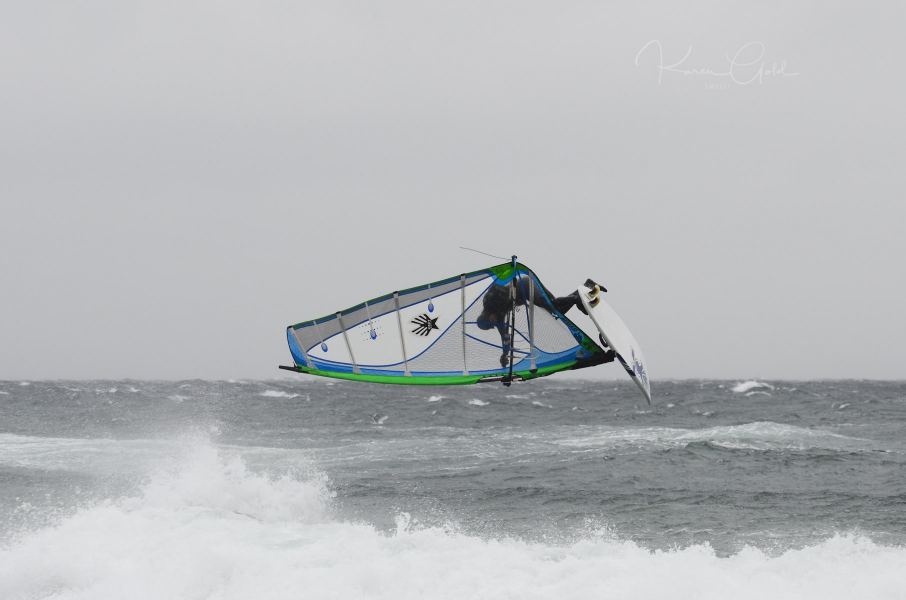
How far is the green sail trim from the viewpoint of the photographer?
9.14 meters

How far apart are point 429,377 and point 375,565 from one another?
4.33 metres

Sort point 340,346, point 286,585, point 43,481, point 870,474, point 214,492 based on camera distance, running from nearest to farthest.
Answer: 1. point 340,346
2. point 286,585
3. point 214,492
4. point 43,481
5. point 870,474

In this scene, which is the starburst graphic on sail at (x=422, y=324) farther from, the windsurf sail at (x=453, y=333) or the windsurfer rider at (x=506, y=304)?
the windsurfer rider at (x=506, y=304)

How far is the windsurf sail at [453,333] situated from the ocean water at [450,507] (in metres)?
3.58

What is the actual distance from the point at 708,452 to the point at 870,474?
416 centimetres

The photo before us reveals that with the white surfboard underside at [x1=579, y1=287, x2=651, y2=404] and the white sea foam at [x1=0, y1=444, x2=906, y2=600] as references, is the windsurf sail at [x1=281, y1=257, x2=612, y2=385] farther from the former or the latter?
the white sea foam at [x1=0, y1=444, x2=906, y2=600]

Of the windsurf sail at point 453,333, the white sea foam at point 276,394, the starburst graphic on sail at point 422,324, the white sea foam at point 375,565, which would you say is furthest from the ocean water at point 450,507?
the white sea foam at point 276,394

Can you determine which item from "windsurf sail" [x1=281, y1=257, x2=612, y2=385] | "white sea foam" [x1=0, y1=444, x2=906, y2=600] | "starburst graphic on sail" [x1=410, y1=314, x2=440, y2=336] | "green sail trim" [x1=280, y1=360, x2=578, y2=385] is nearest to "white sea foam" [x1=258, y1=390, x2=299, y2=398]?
"white sea foam" [x1=0, y1=444, x2=906, y2=600]

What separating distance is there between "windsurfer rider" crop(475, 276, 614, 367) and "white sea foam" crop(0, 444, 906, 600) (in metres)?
3.69

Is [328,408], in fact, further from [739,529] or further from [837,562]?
[837,562]

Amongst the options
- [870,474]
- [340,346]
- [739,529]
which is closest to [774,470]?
[870,474]

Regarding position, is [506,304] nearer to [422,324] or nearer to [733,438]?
[422,324]

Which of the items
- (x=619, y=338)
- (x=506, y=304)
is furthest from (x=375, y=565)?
(x=619, y=338)

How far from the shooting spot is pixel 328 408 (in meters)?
42.3
